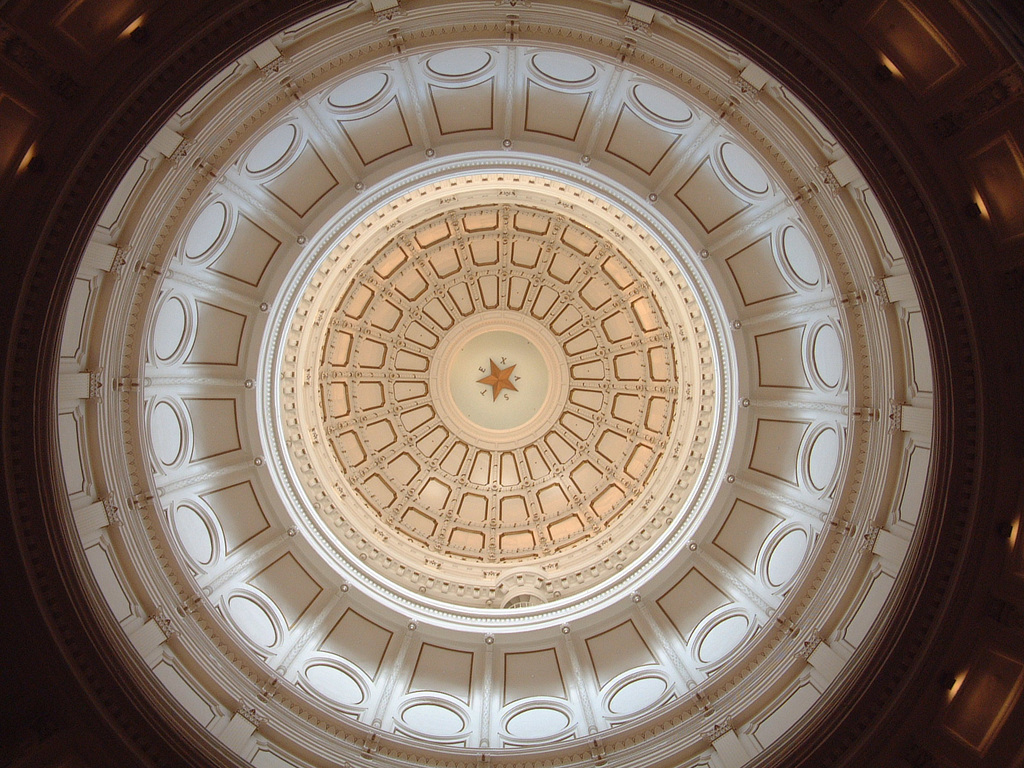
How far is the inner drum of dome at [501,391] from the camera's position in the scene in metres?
18.3

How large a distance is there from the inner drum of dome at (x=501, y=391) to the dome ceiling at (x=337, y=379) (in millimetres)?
189

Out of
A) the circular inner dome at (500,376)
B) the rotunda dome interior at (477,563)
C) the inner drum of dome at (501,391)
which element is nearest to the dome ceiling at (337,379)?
the rotunda dome interior at (477,563)

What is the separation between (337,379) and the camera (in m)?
20.5

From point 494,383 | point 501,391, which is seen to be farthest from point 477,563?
point 494,383

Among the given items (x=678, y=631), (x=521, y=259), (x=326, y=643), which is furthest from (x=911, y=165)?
(x=326, y=643)

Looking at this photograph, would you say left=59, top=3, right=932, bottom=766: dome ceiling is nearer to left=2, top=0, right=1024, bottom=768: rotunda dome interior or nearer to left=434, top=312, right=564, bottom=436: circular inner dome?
left=2, top=0, right=1024, bottom=768: rotunda dome interior

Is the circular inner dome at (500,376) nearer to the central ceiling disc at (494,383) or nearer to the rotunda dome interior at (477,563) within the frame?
the central ceiling disc at (494,383)

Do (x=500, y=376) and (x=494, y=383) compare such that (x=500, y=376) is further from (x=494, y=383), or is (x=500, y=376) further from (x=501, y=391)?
(x=501, y=391)

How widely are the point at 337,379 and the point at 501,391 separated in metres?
5.78

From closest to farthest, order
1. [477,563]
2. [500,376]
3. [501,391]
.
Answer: [477,563] < [500,376] < [501,391]

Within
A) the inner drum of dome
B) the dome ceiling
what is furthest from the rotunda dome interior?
the inner drum of dome

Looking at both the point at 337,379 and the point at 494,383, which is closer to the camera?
the point at 337,379

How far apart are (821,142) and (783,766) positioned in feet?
35.8

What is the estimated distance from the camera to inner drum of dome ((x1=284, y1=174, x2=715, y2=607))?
18.3 meters
